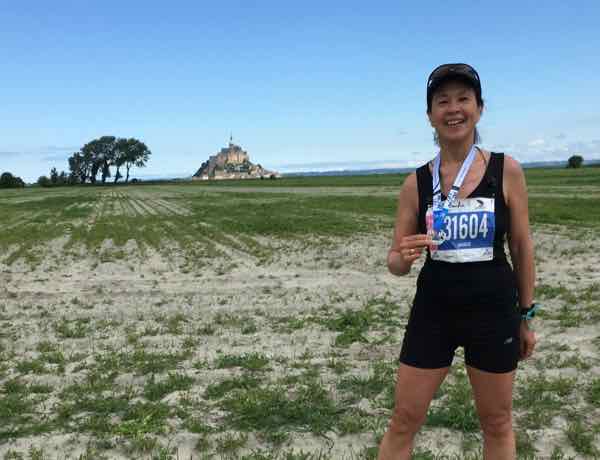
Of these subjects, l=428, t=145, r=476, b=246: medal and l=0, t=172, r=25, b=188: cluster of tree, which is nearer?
l=428, t=145, r=476, b=246: medal

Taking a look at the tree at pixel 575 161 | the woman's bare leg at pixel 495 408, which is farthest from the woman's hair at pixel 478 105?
the tree at pixel 575 161

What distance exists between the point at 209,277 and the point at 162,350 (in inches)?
220

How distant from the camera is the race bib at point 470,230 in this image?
2.56m

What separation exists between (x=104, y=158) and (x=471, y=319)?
182 metres

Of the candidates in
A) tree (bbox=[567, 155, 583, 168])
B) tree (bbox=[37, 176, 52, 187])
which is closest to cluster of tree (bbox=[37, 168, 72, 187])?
tree (bbox=[37, 176, 52, 187])

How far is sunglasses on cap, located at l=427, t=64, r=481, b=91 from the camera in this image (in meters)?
2.58

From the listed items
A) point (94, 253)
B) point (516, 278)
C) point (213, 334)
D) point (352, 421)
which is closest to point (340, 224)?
point (94, 253)

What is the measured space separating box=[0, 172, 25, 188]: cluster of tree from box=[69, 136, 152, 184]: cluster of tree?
36.4 meters

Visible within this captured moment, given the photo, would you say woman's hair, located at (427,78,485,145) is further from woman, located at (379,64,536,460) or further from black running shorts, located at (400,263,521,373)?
black running shorts, located at (400,263,521,373)

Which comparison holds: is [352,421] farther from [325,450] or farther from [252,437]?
[252,437]

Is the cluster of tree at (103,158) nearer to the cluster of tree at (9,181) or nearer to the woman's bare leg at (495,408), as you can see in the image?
the cluster of tree at (9,181)

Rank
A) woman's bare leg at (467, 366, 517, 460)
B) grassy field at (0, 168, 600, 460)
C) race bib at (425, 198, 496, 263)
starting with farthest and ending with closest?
grassy field at (0, 168, 600, 460)
woman's bare leg at (467, 366, 517, 460)
race bib at (425, 198, 496, 263)

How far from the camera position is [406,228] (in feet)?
9.32

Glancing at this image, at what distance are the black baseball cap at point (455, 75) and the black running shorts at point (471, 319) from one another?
3.12 feet
